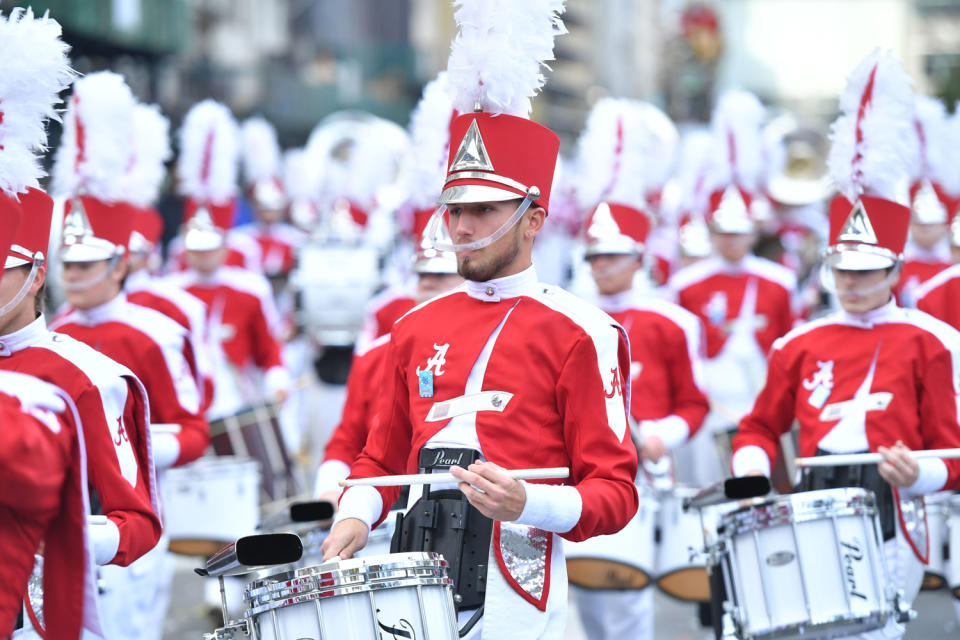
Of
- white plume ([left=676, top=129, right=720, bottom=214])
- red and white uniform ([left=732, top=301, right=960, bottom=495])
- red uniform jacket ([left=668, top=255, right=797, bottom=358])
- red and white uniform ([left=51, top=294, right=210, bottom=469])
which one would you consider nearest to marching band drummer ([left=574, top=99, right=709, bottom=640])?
red and white uniform ([left=732, top=301, right=960, bottom=495])

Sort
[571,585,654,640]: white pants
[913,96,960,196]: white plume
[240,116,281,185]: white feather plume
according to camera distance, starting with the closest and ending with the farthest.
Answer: [571,585,654,640]: white pants < [913,96,960,196]: white plume < [240,116,281,185]: white feather plume

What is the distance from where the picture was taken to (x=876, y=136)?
575 cm

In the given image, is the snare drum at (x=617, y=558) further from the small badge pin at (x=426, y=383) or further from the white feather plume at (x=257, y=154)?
the white feather plume at (x=257, y=154)

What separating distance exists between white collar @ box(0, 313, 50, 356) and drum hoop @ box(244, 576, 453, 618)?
1.05m

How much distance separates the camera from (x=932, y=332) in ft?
17.7

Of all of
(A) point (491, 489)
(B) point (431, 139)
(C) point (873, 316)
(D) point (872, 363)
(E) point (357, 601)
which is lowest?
(E) point (357, 601)

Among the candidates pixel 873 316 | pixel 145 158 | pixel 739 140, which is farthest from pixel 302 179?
pixel 873 316

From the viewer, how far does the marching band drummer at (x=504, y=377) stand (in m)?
3.76

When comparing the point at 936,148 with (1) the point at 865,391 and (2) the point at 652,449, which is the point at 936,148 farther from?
(1) the point at 865,391

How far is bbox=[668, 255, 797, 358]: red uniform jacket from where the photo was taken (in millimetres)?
10055

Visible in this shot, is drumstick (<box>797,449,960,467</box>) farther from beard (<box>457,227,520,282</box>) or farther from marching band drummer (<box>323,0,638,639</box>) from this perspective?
beard (<box>457,227,520,282</box>)

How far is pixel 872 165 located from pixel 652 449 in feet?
5.31

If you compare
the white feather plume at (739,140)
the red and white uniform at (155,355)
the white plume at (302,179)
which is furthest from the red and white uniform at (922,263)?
the white plume at (302,179)

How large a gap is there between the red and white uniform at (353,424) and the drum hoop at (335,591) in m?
2.31
